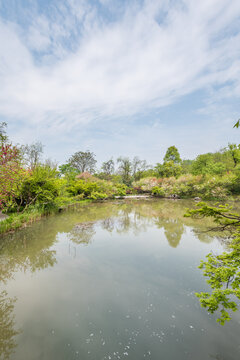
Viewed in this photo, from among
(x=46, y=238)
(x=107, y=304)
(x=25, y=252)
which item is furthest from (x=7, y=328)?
(x=46, y=238)

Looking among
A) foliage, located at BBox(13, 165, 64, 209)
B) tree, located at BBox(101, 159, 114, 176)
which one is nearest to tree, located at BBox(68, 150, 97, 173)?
tree, located at BBox(101, 159, 114, 176)

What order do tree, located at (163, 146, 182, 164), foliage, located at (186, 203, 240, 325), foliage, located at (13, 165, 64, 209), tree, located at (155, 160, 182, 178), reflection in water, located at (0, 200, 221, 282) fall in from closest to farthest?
foliage, located at (186, 203, 240, 325) → reflection in water, located at (0, 200, 221, 282) → foliage, located at (13, 165, 64, 209) → tree, located at (155, 160, 182, 178) → tree, located at (163, 146, 182, 164)

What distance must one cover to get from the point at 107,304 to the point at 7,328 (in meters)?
1.89

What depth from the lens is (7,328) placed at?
3.04 meters

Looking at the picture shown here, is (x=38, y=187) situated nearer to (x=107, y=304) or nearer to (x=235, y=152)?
(x=107, y=304)

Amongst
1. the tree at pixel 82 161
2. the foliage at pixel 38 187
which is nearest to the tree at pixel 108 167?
the tree at pixel 82 161

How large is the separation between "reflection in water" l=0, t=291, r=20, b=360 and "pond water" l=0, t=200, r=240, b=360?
16mm

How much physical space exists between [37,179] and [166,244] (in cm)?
931

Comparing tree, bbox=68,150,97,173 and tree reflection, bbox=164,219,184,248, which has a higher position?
tree, bbox=68,150,97,173

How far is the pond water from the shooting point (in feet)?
8.54

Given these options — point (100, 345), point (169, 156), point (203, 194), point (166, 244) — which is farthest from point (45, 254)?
point (169, 156)

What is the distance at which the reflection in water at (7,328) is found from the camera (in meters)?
2.62

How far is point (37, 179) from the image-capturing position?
1144cm

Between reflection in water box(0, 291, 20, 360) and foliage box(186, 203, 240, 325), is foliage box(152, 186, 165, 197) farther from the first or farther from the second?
reflection in water box(0, 291, 20, 360)
